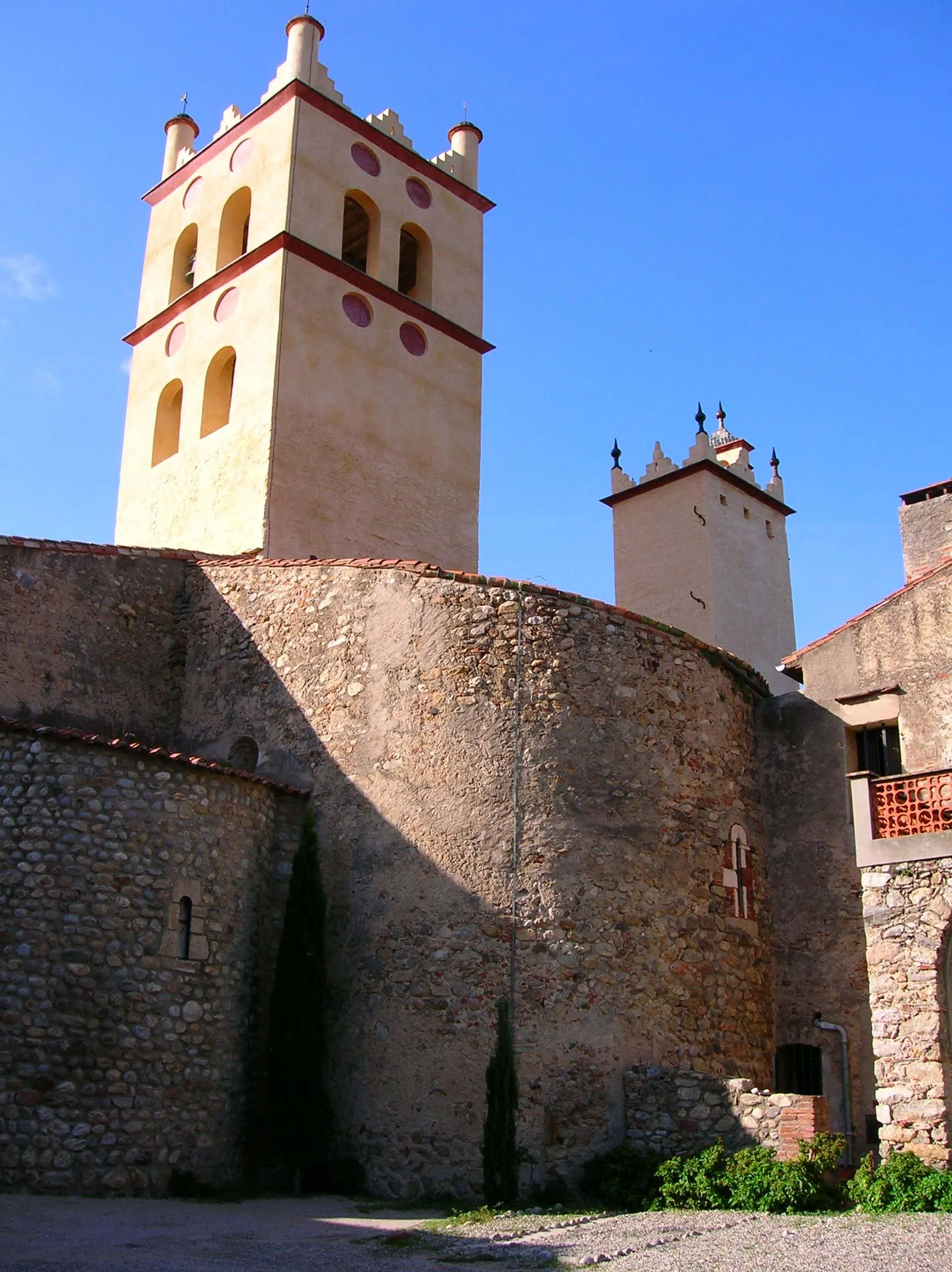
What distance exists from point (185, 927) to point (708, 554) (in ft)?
62.1

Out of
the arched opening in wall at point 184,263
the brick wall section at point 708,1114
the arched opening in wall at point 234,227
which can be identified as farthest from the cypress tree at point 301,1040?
the arched opening in wall at point 184,263

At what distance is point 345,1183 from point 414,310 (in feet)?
57.0

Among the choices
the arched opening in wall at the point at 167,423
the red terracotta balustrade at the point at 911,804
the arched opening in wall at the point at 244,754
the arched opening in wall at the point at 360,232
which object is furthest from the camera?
the arched opening in wall at the point at 360,232

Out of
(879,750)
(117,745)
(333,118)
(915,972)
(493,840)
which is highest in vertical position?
(333,118)

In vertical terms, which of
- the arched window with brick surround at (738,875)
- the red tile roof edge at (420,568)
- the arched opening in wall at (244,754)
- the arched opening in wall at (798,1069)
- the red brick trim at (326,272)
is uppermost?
the red brick trim at (326,272)

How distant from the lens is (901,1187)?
12758mm

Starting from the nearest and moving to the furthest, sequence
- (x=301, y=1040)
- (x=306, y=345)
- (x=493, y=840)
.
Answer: (x=301, y=1040) < (x=493, y=840) < (x=306, y=345)

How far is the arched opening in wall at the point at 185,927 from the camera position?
49.5 ft

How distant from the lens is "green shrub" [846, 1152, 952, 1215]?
12.5 meters

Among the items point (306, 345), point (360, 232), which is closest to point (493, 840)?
point (306, 345)

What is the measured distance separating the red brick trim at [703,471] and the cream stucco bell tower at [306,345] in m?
6.92

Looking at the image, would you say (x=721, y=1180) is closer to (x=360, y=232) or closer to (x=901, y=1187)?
(x=901, y=1187)

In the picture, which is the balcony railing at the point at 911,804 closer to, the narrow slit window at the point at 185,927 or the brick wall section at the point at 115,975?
the brick wall section at the point at 115,975

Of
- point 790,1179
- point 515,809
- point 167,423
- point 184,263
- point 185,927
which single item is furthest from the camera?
point 184,263
